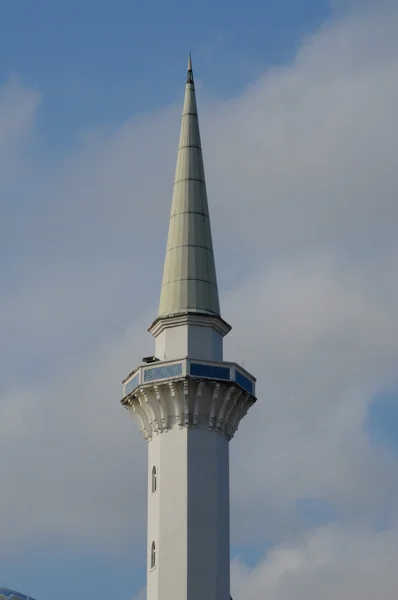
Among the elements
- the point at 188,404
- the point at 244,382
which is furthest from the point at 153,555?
the point at 244,382

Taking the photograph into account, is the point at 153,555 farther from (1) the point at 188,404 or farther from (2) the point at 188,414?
(1) the point at 188,404

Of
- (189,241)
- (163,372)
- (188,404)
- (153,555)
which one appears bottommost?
(153,555)

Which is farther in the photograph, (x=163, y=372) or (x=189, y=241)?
(x=189, y=241)

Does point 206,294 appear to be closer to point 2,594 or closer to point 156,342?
point 156,342

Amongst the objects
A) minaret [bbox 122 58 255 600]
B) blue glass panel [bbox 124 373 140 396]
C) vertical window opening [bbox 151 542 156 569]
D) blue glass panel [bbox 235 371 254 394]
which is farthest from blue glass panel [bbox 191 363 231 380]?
vertical window opening [bbox 151 542 156 569]

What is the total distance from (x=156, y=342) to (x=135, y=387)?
4.80 ft

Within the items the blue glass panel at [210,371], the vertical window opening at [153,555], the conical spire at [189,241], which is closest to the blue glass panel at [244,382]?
the blue glass panel at [210,371]

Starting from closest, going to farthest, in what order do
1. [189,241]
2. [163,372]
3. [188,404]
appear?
[188,404]
[163,372]
[189,241]

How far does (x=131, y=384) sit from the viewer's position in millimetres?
40469

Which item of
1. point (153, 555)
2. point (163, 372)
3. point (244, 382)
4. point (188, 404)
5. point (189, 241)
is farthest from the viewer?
point (189, 241)

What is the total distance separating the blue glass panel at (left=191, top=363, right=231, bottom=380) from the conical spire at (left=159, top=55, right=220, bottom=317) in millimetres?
1623

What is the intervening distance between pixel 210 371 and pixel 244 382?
4.14ft

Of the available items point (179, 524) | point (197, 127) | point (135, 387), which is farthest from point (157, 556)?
point (197, 127)

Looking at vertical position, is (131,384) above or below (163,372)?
above
